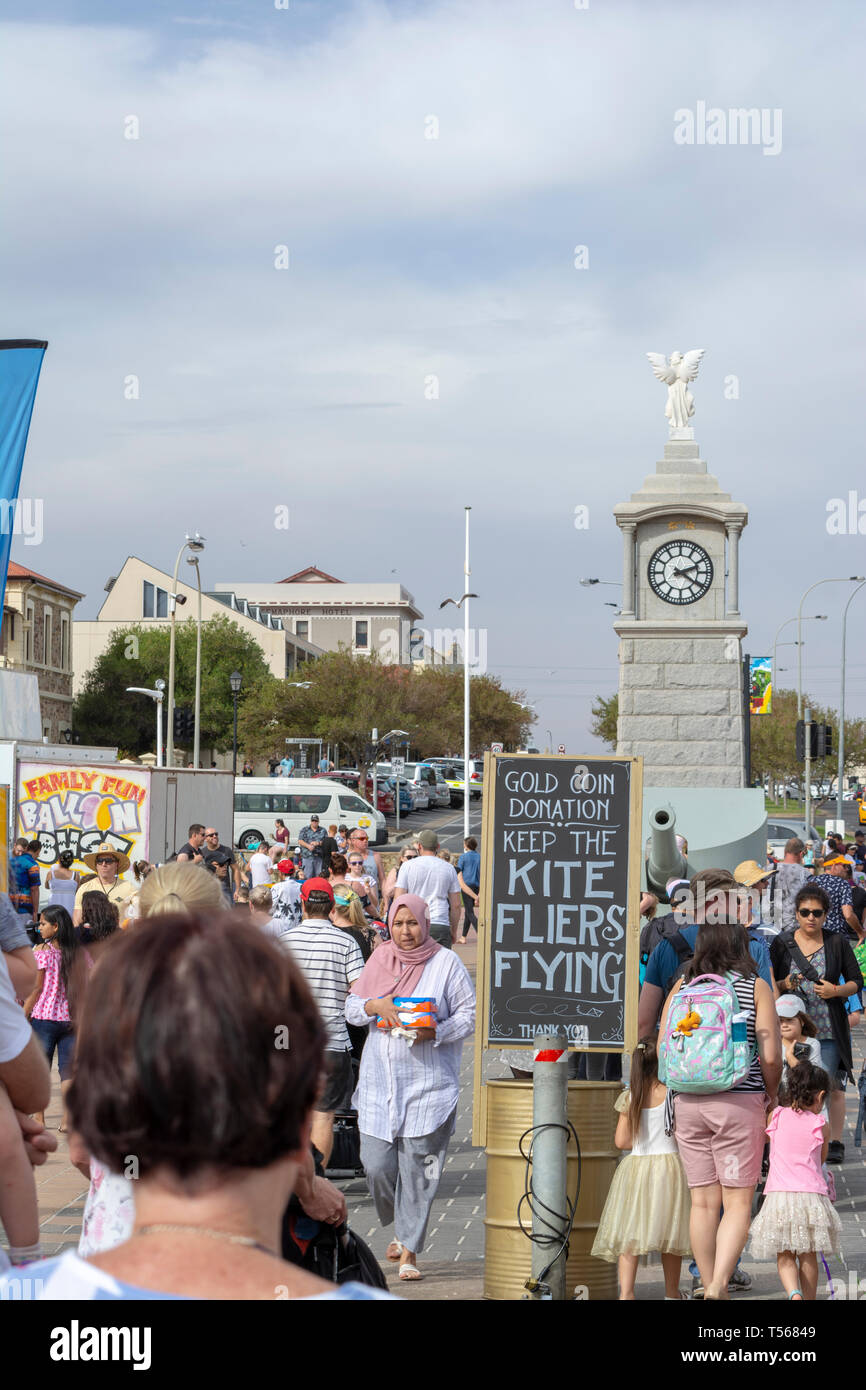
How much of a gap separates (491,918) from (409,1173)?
1.36 m

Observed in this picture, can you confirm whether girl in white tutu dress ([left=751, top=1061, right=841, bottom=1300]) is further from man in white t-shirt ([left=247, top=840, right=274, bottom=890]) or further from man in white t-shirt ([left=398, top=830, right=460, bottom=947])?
man in white t-shirt ([left=247, top=840, right=274, bottom=890])

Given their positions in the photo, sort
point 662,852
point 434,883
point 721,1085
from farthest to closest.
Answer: point 434,883 → point 662,852 → point 721,1085

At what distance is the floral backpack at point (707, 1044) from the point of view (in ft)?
21.3

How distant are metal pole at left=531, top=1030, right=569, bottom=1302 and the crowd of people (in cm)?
82

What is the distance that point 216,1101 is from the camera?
1.87 meters

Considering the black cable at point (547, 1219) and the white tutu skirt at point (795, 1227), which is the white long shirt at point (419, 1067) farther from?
the white tutu skirt at point (795, 1227)

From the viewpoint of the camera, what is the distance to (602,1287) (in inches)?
275

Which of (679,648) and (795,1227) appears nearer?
(795,1227)

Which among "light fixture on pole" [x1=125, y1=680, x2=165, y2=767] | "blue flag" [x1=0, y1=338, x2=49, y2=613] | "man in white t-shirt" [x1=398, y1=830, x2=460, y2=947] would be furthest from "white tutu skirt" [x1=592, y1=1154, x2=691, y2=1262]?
"light fixture on pole" [x1=125, y1=680, x2=165, y2=767]

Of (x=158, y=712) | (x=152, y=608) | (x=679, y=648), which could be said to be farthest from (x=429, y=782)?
(x=679, y=648)

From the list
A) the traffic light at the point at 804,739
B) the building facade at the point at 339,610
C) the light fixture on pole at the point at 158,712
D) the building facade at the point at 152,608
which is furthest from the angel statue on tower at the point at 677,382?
the building facade at the point at 339,610

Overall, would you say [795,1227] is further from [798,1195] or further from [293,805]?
[293,805]
